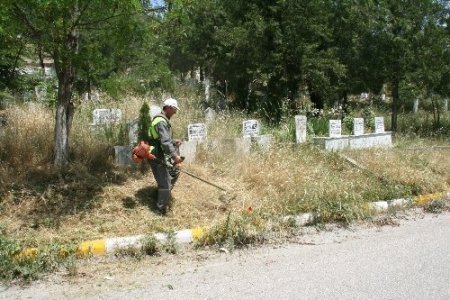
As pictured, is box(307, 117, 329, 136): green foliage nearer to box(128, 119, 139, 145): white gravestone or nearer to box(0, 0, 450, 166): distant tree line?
box(0, 0, 450, 166): distant tree line

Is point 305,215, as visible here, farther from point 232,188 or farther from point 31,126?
point 31,126

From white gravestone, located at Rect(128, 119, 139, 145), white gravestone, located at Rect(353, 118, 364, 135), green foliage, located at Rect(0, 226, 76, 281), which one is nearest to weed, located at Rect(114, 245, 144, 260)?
green foliage, located at Rect(0, 226, 76, 281)

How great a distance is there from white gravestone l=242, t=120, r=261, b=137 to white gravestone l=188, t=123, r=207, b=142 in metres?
1.10

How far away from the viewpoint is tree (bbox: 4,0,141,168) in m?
6.09

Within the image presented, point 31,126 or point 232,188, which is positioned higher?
point 31,126

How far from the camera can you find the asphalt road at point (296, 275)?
4636 mm

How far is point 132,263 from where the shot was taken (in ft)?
18.1

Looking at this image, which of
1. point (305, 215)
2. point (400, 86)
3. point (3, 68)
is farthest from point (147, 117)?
point (400, 86)

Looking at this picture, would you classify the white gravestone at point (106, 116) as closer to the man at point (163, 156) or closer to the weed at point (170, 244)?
the man at point (163, 156)

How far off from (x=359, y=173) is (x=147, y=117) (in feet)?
13.0

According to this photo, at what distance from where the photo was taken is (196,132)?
878 cm

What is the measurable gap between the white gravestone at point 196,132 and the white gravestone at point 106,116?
1448mm

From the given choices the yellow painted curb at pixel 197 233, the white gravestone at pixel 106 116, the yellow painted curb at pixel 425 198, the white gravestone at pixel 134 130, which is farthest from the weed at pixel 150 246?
the yellow painted curb at pixel 425 198

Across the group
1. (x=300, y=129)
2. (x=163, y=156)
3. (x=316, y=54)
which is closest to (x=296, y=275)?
(x=163, y=156)
